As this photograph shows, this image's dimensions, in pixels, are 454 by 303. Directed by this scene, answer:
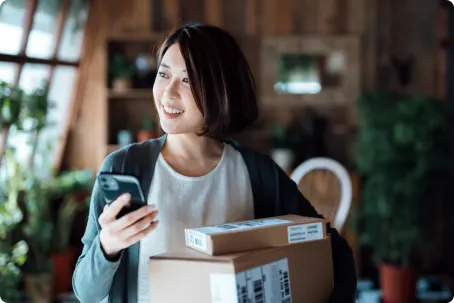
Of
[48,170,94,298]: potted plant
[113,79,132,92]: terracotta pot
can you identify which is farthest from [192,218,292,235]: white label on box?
[113,79,132,92]: terracotta pot

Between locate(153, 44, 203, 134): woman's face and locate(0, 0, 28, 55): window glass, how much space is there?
231 centimetres

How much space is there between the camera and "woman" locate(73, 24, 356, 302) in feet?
3.94

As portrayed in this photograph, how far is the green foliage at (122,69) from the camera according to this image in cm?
434

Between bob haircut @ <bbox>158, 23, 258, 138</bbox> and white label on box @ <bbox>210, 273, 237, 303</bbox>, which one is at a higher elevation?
bob haircut @ <bbox>158, 23, 258, 138</bbox>

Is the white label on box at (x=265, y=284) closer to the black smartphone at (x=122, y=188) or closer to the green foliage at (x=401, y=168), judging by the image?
the black smartphone at (x=122, y=188)

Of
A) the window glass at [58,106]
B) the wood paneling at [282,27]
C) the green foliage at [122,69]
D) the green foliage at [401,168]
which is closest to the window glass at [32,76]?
the window glass at [58,106]

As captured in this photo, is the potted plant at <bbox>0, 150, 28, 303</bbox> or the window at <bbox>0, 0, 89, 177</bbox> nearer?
the potted plant at <bbox>0, 150, 28, 303</bbox>

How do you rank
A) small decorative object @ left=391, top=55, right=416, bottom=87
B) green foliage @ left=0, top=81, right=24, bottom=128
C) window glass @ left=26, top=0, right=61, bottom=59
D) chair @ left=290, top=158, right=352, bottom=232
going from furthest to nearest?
small decorative object @ left=391, top=55, right=416, bottom=87, window glass @ left=26, top=0, right=61, bottom=59, green foliage @ left=0, top=81, right=24, bottom=128, chair @ left=290, top=158, right=352, bottom=232

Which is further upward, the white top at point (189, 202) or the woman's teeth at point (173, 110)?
the woman's teeth at point (173, 110)

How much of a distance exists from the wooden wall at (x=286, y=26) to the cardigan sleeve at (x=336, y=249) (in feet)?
10.7

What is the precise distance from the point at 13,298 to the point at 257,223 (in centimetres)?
242

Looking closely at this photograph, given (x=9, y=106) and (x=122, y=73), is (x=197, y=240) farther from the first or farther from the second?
(x=122, y=73)

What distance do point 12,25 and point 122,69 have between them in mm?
1039

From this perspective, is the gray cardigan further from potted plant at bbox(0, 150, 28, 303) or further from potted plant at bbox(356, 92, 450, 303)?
potted plant at bbox(356, 92, 450, 303)
